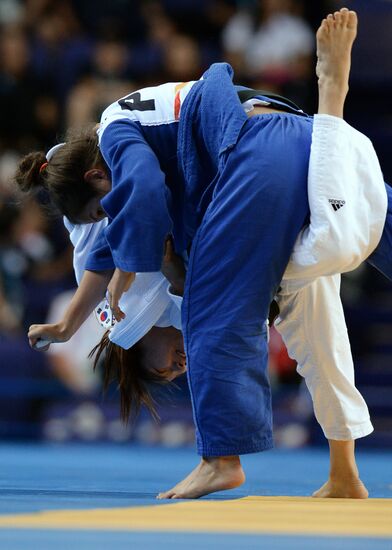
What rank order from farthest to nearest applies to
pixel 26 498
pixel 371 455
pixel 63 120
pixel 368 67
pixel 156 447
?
pixel 63 120 → pixel 368 67 → pixel 156 447 → pixel 371 455 → pixel 26 498

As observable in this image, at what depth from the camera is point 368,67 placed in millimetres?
7867

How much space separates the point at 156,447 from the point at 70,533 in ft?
17.2

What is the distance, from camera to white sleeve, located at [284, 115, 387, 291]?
9.33 feet

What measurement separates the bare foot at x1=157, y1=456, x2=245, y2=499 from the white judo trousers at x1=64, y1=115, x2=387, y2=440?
1.26ft

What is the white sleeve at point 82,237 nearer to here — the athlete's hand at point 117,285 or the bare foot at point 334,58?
the athlete's hand at point 117,285

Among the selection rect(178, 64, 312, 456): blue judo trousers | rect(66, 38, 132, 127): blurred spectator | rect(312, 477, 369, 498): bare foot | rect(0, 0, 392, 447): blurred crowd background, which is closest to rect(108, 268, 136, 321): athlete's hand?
rect(178, 64, 312, 456): blue judo trousers

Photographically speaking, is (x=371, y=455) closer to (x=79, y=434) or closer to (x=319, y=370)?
(x=79, y=434)

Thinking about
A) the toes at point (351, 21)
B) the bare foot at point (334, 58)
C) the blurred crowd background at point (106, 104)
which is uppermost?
the toes at point (351, 21)

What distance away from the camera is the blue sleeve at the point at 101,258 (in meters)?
3.12

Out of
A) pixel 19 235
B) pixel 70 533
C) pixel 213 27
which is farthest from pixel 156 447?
pixel 70 533

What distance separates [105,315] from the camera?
328 centimetres

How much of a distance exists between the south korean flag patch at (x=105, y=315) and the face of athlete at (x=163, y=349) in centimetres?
13

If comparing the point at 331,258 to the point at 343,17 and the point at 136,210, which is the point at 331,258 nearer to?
the point at 136,210

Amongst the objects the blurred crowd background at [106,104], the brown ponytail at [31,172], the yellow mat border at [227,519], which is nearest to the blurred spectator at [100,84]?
the blurred crowd background at [106,104]
